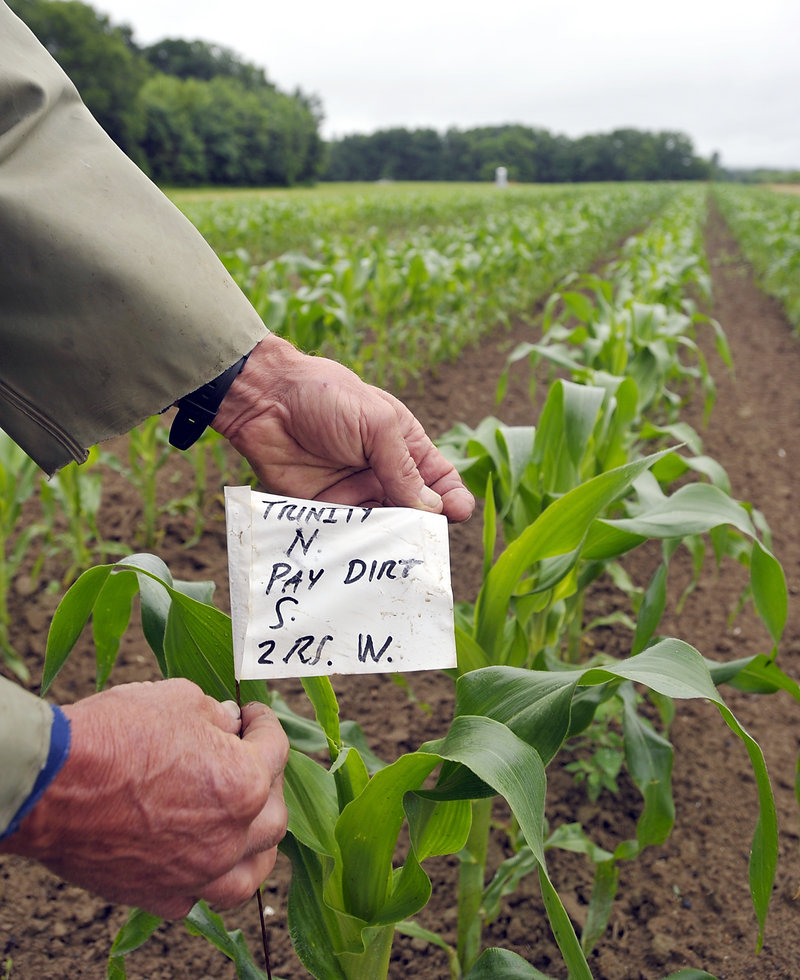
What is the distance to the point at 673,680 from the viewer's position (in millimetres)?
986

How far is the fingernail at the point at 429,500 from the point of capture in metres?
1.21

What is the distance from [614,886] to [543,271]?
30.7 feet

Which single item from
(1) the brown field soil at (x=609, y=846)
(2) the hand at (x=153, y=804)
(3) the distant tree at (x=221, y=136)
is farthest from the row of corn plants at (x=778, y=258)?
(3) the distant tree at (x=221, y=136)

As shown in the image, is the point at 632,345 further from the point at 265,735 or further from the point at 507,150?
the point at 507,150

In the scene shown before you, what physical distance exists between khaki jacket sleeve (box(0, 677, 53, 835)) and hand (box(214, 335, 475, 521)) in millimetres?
639

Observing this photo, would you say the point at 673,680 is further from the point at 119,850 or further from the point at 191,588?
the point at 191,588

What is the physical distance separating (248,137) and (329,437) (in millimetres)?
52539

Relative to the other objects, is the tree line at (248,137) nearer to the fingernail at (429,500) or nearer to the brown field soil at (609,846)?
the brown field soil at (609,846)

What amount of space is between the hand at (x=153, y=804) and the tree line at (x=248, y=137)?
129 feet

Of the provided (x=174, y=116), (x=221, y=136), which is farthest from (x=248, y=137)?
(x=174, y=116)

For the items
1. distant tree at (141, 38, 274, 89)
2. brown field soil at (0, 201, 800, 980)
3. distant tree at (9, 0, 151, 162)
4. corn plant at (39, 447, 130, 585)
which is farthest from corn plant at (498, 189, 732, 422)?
distant tree at (141, 38, 274, 89)

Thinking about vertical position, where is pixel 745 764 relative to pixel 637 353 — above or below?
below

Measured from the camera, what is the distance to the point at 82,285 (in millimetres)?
1124

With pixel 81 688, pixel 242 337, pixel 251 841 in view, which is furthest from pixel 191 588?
pixel 81 688
